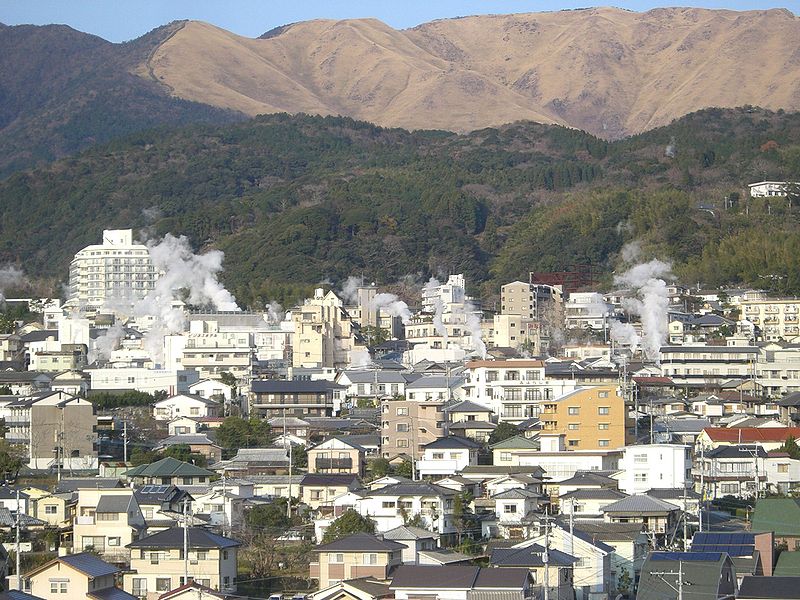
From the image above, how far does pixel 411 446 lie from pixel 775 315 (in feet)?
85.8

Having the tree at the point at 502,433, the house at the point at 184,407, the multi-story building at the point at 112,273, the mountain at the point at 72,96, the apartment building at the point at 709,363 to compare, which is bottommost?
the tree at the point at 502,433

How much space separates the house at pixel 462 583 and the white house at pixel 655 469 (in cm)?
1052

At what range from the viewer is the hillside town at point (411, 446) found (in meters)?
25.8

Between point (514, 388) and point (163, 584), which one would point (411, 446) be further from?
point (163, 584)

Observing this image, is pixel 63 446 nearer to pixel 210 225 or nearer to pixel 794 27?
pixel 210 225

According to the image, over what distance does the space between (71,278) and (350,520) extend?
176ft

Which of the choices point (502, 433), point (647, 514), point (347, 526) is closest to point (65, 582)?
point (347, 526)

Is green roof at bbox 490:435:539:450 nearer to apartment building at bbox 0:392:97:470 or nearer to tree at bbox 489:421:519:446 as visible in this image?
tree at bbox 489:421:519:446

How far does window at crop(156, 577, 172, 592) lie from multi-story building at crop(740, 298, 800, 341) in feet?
126

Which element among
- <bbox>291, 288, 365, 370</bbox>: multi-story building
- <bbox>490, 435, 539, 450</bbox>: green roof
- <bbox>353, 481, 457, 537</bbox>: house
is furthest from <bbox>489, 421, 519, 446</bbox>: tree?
<bbox>291, 288, 365, 370</bbox>: multi-story building

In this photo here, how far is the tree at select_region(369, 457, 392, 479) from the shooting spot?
3659cm

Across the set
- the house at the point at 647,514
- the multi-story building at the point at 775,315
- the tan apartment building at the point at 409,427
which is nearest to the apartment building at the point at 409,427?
the tan apartment building at the point at 409,427

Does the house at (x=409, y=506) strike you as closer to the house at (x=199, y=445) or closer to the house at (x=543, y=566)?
the house at (x=543, y=566)

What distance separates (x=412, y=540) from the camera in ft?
88.2
